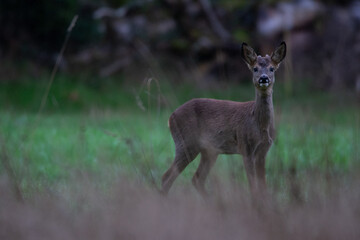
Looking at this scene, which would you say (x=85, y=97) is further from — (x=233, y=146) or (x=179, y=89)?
(x=233, y=146)

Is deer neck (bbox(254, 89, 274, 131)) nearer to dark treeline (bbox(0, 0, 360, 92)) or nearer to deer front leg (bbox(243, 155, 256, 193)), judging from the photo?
deer front leg (bbox(243, 155, 256, 193))

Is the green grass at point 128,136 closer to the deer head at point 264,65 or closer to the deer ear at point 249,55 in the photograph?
the deer head at point 264,65

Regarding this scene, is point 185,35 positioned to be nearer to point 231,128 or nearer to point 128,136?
point 128,136

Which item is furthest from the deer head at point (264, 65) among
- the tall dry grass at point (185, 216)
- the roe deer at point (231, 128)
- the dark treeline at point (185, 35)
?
the dark treeline at point (185, 35)

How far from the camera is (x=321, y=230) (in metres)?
4.05

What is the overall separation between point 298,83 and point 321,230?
41.0 feet

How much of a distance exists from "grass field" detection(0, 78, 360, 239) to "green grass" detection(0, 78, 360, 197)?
0.02m

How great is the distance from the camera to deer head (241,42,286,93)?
235 inches

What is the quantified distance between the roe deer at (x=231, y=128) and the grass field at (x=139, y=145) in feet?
0.50

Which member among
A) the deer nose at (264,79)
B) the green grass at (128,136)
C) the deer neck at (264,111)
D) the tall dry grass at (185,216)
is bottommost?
the green grass at (128,136)

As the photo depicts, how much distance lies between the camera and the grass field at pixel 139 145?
4.95 m

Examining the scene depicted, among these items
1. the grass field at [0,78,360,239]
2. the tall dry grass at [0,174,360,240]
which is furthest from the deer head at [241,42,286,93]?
the tall dry grass at [0,174,360,240]

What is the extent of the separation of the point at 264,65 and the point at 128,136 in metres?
5.55

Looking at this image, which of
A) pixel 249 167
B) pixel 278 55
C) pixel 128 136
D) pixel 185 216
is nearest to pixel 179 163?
pixel 249 167
